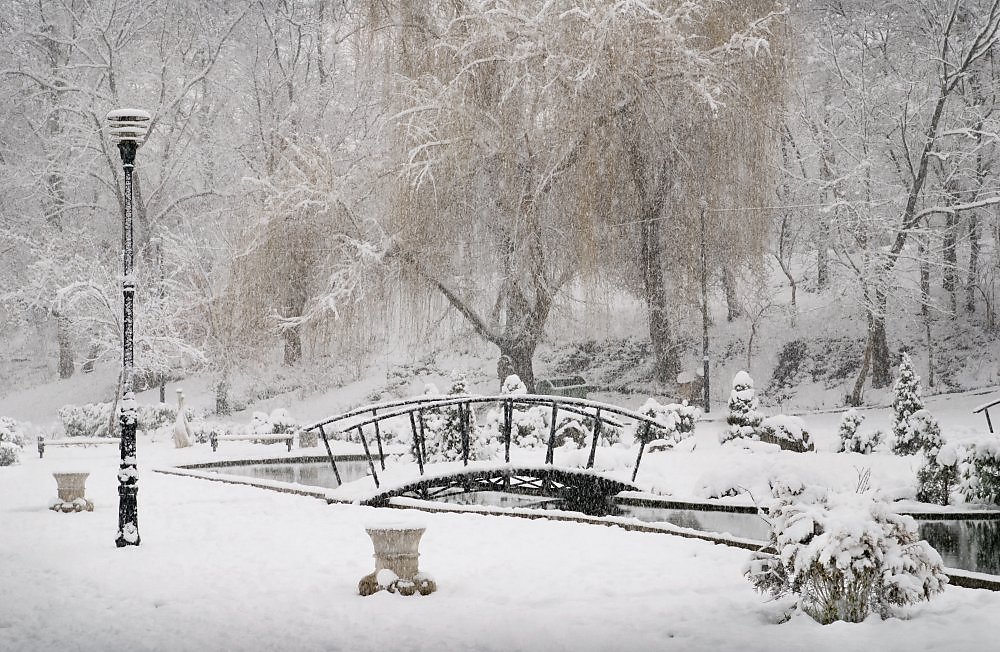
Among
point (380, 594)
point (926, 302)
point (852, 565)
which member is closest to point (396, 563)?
point (380, 594)

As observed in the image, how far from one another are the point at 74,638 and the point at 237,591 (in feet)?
5.42

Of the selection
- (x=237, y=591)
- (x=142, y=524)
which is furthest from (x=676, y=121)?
(x=237, y=591)

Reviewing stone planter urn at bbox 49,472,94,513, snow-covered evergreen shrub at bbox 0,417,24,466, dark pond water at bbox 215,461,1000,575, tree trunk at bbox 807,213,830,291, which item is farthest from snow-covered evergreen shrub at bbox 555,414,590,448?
snow-covered evergreen shrub at bbox 0,417,24,466

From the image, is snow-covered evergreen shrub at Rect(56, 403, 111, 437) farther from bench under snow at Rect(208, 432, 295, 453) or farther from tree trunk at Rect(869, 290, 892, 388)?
tree trunk at Rect(869, 290, 892, 388)

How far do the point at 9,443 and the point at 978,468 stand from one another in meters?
18.4

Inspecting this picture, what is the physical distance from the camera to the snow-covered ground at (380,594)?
277 inches

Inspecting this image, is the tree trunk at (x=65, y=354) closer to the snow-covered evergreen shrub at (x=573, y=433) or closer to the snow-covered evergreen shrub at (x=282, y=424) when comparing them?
the snow-covered evergreen shrub at (x=282, y=424)

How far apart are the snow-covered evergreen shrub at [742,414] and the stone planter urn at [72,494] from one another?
10662 millimetres

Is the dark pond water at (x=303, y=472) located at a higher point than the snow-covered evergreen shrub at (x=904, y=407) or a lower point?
lower

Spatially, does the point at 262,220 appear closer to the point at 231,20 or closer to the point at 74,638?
the point at 231,20

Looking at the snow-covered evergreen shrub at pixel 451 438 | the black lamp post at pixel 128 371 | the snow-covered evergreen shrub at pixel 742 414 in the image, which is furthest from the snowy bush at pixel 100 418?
the black lamp post at pixel 128 371

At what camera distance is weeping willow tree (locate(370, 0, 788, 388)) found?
2317 centimetres

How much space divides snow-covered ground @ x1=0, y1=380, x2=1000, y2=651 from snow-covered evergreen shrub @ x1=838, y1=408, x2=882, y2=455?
4.89m

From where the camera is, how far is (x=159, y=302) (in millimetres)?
31156
